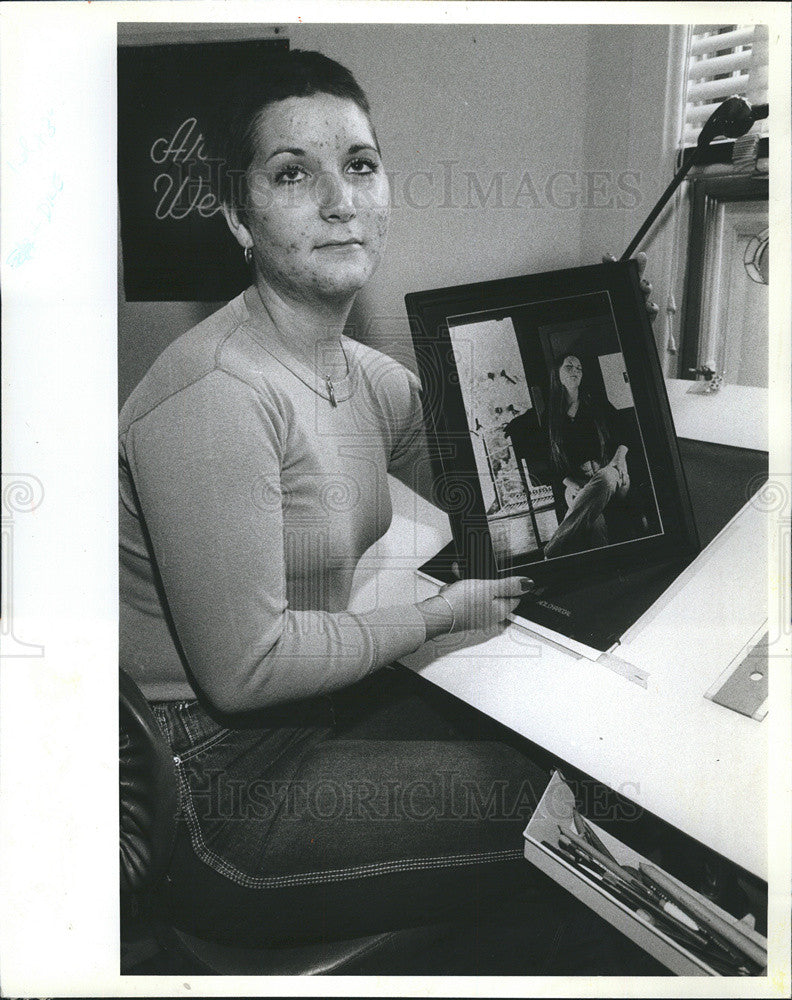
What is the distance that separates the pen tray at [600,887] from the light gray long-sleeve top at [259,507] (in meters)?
0.26

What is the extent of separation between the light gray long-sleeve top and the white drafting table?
5 cm

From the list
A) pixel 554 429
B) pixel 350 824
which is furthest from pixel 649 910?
pixel 554 429

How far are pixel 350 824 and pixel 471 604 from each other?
308 mm

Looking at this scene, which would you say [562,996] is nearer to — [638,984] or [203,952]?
[638,984]

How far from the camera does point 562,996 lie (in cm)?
113

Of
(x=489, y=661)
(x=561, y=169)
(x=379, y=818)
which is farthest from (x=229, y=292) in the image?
(x=379, y=818)

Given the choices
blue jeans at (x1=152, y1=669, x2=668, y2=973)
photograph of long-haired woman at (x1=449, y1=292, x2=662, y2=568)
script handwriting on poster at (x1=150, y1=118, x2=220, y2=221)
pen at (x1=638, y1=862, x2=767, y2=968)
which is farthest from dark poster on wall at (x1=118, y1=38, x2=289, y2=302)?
pen at (x1=638, y1=862, x2=767, y2=968)

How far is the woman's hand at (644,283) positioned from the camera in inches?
43.6

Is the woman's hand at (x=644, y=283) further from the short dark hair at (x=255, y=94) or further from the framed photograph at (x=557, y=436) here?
the short dark hair at (x=255, y=94)

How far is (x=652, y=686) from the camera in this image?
1.08 meters

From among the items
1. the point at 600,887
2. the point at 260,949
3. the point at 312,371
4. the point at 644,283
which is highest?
the point at 644,283

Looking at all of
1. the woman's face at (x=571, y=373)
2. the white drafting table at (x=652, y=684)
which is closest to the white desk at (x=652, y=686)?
the white drafting table at (x=652, y=684)

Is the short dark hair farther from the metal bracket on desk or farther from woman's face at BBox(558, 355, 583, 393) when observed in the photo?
the metal bracket on desk

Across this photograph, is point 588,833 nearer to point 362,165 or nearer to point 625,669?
point 625,669
